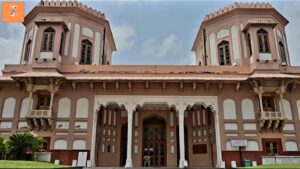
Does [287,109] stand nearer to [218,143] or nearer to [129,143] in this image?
[218,143]

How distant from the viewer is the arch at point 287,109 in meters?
20.6

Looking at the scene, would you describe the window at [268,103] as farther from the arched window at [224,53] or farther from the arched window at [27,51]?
the arched window at [27,51]

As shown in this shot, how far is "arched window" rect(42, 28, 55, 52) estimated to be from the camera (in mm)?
21953

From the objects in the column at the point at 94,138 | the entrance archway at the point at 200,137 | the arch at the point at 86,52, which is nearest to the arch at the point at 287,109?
the entrance archway at the point at 200,137

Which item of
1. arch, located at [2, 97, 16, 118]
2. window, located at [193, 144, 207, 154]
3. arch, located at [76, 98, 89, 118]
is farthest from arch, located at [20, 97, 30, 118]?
window, located at [193, 144, 207, 154]

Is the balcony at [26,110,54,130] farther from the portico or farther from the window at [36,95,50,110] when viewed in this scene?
the portico

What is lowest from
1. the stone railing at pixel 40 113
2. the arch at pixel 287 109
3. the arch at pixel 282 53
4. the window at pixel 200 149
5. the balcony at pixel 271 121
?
the window at pixel 200 149

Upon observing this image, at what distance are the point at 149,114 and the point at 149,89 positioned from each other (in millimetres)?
3689

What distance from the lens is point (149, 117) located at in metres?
24.3

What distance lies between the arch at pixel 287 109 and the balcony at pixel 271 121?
110cm

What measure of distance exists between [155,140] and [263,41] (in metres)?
12.7

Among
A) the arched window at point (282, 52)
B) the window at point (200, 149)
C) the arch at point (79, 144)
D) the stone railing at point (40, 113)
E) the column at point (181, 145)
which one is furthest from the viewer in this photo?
the arched window at point (282, 52)

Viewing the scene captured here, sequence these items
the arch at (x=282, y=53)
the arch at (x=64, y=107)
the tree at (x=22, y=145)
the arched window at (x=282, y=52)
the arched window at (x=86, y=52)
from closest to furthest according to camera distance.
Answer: the tree at (x=22, y=145)
the arch at (x=64, y=107)
the arch at (x=282, y=53)
the arched window at (x=282, y=52)
the arched window at (x=86, y=52)

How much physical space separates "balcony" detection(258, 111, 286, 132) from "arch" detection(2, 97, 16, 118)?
19.2 metres
